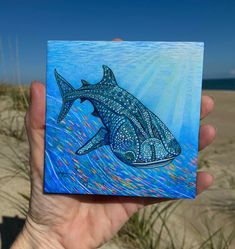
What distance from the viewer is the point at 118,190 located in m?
1.39

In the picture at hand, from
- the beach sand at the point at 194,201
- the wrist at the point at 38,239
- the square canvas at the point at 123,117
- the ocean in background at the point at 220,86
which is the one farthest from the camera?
the ocean in background at the point at 220,86

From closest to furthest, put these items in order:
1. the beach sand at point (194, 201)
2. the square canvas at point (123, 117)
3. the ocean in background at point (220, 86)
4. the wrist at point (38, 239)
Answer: the square canvas at point (123, 117), the wrist at point (38, 239), the beach sand at point (194, 201), the ocean in background at point (220, 86)

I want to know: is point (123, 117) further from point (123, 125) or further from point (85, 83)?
point (85, 83)

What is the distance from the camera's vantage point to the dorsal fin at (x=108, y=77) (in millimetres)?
1358

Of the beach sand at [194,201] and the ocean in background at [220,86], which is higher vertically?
the ocean in background at [220,86]

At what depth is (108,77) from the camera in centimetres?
136

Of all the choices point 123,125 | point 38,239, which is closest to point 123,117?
point 123,125

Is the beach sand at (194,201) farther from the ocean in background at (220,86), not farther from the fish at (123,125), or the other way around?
the ocean in background at (220,86)

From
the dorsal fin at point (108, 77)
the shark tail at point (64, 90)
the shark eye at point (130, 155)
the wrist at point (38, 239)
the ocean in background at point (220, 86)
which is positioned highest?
the ocean in background at point (220, 86)

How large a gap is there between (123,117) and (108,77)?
143 millimetres

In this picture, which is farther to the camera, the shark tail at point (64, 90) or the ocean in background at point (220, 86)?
the ocean in background at point (220, 86)

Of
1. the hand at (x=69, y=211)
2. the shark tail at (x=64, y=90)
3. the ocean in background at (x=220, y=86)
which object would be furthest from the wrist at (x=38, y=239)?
the ocean in background at (x=220, y=86)

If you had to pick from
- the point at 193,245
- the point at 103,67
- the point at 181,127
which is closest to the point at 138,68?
the point at 103,67

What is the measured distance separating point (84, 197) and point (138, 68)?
52cm
